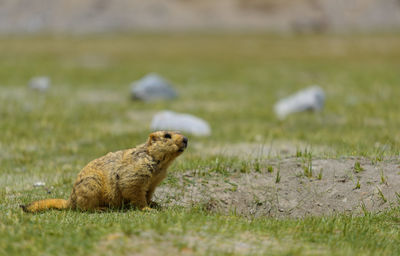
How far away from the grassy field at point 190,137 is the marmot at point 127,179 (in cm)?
31

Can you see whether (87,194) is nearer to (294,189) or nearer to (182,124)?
(294,189)

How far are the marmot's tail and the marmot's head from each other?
1452 mm

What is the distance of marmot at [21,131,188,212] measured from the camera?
23.2ft

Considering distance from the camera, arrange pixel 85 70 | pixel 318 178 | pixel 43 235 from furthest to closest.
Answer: pixel 85 70 → pixel 318 178 → pixel 43 235

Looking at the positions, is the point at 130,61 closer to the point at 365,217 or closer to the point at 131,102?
the point at 131,102

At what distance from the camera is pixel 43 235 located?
5398mm

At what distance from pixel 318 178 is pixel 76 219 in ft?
13.3

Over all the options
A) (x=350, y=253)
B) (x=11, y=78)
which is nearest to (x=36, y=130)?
(x=350, y=253)

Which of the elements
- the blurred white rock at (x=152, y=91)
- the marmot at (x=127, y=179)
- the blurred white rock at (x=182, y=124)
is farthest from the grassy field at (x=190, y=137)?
the blurred white rock at (x=152, y=91)

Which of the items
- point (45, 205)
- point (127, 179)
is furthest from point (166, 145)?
point (45, 205)

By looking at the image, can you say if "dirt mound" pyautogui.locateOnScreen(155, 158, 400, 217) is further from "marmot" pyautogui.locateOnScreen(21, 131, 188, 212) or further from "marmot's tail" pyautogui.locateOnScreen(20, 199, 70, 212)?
"marmot's tail" pyautogui.locateOnScreen(20, 199, 70, 212)

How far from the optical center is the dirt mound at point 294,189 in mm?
7918

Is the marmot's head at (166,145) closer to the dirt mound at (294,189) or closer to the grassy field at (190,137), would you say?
the grassy field at (190,137)

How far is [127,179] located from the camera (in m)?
7.09
